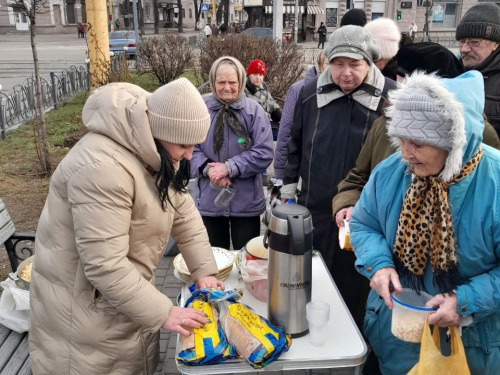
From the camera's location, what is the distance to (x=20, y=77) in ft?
54.0

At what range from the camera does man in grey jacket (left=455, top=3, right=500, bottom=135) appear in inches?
112

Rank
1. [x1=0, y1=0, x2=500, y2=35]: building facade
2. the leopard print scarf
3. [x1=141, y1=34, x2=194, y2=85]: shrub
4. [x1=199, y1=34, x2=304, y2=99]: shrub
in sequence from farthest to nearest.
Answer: [x1=0, y1=0, x2=500, y2=35]: building facade, [x1=141, y1=34, x2=194, y2=85]: shrub, [x1=199, y1=34, x2=304, y2=99]: shrub, the leopard print scarf

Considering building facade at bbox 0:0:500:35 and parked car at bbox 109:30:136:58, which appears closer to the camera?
parked car at bbox 109:30:136:58

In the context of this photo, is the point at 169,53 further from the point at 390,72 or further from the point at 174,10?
the point at 174,10

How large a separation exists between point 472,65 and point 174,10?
61682 millimetres

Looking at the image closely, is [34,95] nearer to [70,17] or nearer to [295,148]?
[295,148]

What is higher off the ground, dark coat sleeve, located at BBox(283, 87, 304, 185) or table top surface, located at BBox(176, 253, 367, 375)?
dark coat sleeve, located at BBox(283, 87, 304, 185)

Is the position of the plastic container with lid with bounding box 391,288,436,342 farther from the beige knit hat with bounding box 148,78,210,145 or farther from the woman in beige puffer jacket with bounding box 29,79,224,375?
the beige knit hat with bounding box 148,78,210,145

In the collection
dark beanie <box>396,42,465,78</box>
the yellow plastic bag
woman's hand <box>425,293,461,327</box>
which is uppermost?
dark beanie <box>396,42,465,78</box>

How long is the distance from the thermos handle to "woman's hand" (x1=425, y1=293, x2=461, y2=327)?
492 mm

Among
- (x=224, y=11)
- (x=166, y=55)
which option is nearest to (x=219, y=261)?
(x=166, y=55)

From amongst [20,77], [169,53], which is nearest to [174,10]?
→ [20,77]

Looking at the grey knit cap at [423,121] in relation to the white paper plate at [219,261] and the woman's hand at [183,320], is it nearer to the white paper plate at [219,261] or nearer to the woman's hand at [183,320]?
the woman's hand at [183,320]

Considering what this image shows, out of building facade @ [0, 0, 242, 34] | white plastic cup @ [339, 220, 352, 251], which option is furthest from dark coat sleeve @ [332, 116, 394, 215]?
building facade @ [0, 0, 242, 34]
